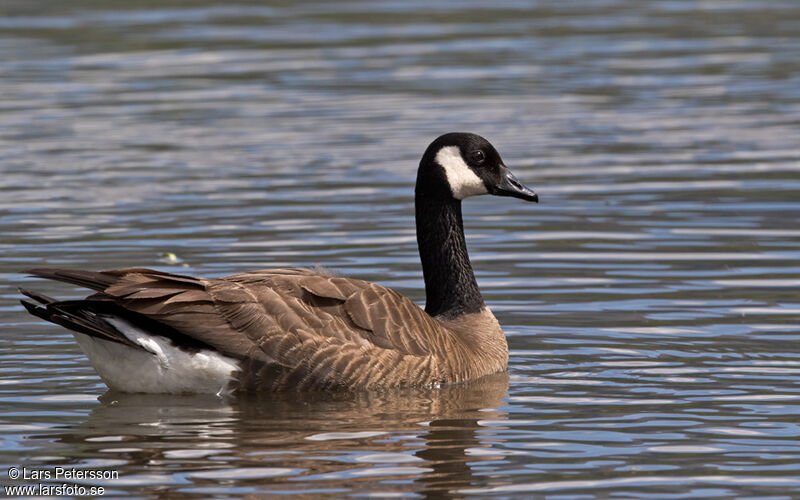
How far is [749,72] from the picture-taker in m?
28.2

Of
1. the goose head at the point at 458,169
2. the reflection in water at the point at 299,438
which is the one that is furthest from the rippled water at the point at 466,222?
the goose head at the point at 458,169

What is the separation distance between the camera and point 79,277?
10.2 metres

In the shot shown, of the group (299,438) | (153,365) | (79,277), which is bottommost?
(299,438)

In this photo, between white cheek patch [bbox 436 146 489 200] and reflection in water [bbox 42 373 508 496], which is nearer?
reflection in water [bbox 42 373 508 496]

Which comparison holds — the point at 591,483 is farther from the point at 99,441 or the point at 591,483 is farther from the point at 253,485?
the point at 99,441

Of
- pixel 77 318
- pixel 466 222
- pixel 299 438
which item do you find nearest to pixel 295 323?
pixel 299 438

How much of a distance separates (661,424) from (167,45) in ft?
79.0

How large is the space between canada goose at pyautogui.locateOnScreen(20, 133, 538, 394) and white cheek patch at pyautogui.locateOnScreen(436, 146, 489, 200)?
1.25m

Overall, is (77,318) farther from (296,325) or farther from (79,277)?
(296,325)

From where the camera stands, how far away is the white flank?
10508mm

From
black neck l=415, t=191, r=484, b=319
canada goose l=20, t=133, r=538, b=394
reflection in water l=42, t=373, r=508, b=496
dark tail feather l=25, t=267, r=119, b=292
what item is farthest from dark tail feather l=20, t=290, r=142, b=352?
black neck l=415, t=191, r=484, b=319

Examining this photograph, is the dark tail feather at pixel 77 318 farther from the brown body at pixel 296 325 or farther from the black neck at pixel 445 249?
the black neck at pixel 445 249

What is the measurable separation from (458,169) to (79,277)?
11.7ft

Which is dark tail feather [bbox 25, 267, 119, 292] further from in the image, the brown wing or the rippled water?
the rippled water
